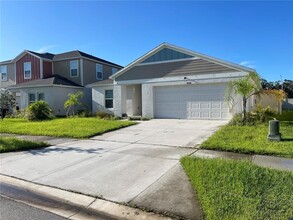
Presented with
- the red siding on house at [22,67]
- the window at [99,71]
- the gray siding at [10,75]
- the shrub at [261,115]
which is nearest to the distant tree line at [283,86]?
the window at [99,71]

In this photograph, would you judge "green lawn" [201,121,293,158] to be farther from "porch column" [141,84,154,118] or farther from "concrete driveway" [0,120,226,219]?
"porch column" [141,84,154,118]

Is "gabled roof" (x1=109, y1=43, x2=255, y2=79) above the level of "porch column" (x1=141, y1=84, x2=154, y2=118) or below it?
Answer: above

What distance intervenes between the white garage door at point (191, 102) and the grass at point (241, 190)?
1001 cm

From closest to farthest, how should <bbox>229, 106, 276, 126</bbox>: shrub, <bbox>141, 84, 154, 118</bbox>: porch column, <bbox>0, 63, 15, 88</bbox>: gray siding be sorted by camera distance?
Result: <bbox>229, 106, 276, 126</bbox>: shrub, <bbox>141, 84, 154, 118</bbox>: porch column, <bbox>0, 63, 15, 88</bbox>: gray siding

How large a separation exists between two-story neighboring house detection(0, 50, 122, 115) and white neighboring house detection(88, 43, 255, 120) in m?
5.84

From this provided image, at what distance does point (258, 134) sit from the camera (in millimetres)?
9617

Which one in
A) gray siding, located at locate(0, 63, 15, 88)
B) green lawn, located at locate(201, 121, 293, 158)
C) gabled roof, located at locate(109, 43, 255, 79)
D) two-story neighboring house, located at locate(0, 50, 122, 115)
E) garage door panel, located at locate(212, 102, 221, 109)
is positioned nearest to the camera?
green lawn, located at locate(201, 121, 293, 158)

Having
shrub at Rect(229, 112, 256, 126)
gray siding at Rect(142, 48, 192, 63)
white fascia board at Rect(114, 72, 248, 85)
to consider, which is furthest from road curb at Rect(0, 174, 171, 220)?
gray siding at Rect(142, 48, 192, 63)

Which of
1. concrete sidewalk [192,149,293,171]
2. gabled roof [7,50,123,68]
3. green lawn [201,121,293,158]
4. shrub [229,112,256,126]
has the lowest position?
concrete sidewalk [192,149,293,171]

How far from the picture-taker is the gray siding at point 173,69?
609 inches

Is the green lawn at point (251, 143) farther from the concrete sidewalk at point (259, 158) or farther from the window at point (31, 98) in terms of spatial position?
the window at point (31, 98)

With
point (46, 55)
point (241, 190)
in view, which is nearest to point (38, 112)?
point (46, 55)

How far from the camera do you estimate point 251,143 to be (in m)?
8.17

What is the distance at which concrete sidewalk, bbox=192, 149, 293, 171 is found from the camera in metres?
5.95
